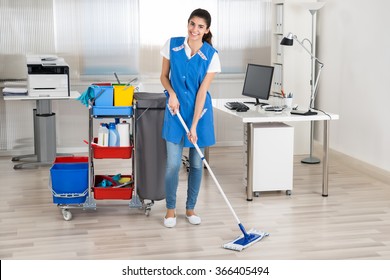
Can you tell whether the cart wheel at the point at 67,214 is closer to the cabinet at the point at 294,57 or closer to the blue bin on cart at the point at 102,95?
the blue bin on cart at the point at 102,95

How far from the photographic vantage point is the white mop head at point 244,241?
4.11m

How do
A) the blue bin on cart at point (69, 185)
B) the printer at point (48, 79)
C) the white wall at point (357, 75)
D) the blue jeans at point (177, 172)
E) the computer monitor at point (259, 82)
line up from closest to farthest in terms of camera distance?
the blue jeans at point (177, 172)
the blue bin on cart at point (69, 185)
the computer monitor at point (259, 82)
the white wall at point (357, 75)
the printer at point (48, 79)

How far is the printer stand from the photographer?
654 centimetres

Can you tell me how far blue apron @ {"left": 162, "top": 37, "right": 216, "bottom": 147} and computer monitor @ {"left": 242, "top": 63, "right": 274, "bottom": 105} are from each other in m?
1.30

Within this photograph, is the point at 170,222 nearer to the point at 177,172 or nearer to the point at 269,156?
the point at 177,172

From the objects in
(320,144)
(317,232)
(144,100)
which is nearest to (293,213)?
(317,232)

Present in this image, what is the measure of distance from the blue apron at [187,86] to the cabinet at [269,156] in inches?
34.4

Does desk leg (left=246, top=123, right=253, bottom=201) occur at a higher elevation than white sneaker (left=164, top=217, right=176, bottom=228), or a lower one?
higher

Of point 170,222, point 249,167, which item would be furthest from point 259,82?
point 170,222

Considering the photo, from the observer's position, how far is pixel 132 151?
188 inches

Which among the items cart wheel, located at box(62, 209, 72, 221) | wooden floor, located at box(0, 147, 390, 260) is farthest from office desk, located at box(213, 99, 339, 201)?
cart wheel, located at box(62, 209, 72, 221)

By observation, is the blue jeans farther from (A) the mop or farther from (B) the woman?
(A) the mop

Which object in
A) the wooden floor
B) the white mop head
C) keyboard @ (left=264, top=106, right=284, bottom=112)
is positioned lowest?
the wooden floor

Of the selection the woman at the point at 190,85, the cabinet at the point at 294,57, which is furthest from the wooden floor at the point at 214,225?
the cabinet at the point at 294,57
